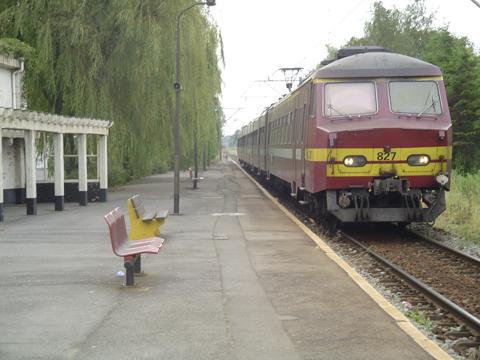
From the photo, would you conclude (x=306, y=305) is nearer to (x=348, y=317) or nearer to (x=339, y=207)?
(x=348, y=317)

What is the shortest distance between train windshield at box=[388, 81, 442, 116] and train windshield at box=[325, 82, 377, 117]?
0.38 meters

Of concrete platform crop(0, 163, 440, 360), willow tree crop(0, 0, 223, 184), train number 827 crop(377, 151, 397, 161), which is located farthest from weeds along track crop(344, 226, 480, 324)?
willow tree crop(0, 0, 223, 184)

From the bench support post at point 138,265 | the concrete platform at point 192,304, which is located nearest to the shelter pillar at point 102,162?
the concrete platform at point 192,304

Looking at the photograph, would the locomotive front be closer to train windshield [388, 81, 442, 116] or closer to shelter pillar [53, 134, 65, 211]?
train windshield [388, 81, 442, 116]

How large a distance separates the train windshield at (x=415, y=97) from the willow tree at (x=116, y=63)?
1302 cm

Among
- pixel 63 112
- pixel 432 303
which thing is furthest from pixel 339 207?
pixel 63 112

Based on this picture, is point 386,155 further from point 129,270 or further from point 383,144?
point 129,270

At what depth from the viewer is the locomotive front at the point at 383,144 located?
→ 12.5 m

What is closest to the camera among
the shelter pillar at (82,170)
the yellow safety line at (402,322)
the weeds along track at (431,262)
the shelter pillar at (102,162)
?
the yellow safety line at (402,322)

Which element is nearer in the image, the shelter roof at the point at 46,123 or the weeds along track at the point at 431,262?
the weeds along track at the point at 431,262

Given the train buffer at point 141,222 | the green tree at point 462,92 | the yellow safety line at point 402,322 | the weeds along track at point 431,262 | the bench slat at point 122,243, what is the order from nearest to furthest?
the yellow safety line at point 402,322 → the bench slat at point 122,243 → the weeds along track at point 431,262 → the train buffer at point 141,222 → the green tree at point 462,92

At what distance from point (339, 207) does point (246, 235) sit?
1.83m

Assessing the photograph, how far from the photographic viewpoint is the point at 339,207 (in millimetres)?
12867

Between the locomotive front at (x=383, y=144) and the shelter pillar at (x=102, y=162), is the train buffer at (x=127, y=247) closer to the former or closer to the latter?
the locomotive front at (x=383, y=144)
